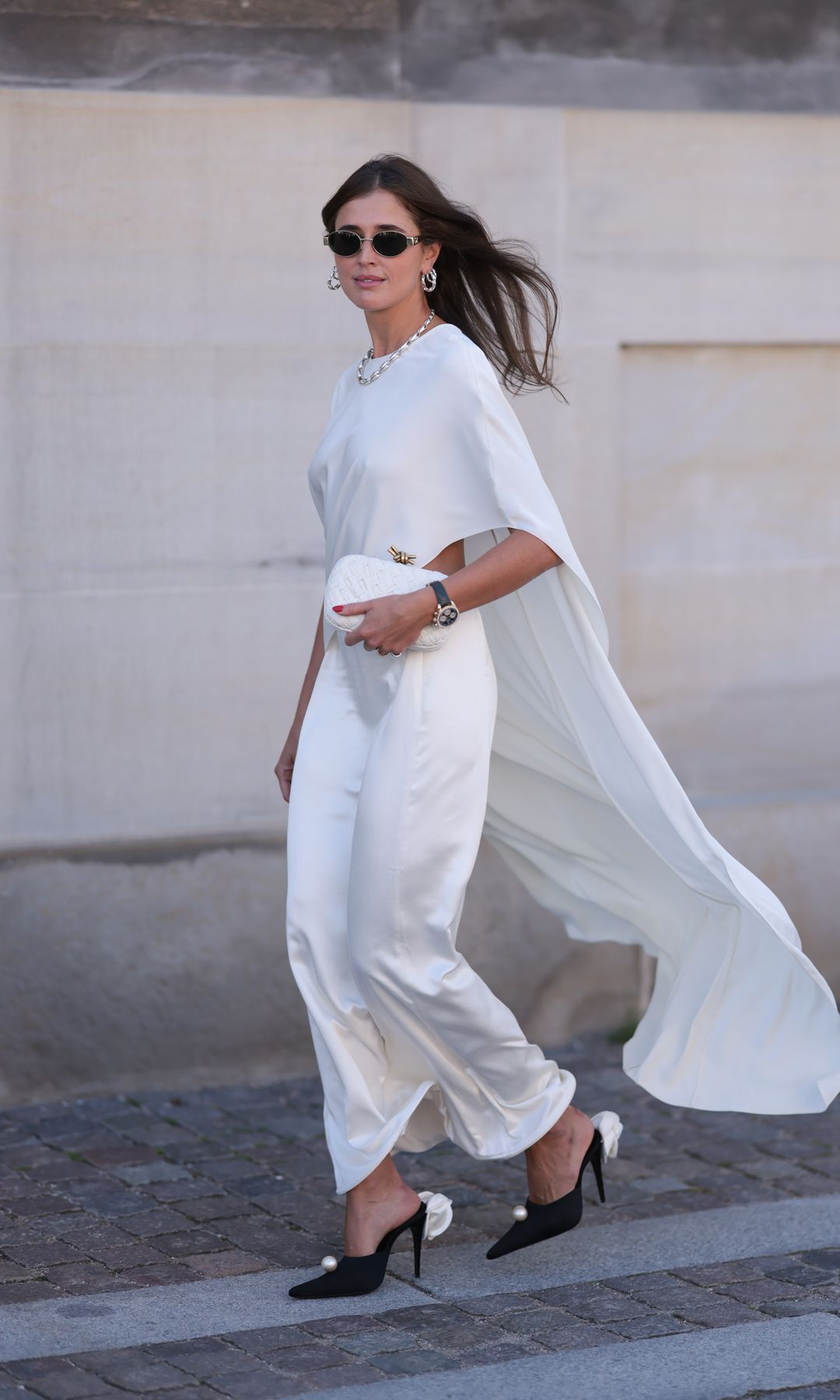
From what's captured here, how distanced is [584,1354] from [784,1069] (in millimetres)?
874

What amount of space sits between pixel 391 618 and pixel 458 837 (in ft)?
1.62

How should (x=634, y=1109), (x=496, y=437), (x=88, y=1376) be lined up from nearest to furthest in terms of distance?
(x=88, y=1376) → (x=496, y=437) → (x=634, y=1109)

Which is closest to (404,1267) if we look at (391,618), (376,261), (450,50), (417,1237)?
(417,1237)

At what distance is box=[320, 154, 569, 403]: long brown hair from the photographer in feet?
12.6

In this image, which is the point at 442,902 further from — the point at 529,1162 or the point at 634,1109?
the point at 634,1109

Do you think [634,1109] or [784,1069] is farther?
[634,1109]

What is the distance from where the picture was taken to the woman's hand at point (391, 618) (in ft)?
11.9

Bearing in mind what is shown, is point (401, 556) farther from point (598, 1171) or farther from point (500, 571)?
point (598, 1171)

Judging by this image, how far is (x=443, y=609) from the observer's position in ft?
12.1

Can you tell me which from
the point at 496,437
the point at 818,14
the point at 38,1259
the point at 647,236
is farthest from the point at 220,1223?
the point at 818,14

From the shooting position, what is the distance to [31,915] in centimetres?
531

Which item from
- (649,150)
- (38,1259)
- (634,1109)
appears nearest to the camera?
(38,1259)

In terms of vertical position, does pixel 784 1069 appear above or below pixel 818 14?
below

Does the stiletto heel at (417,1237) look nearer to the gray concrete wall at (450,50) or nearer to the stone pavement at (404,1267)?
the stone pavement at (404,1267)
